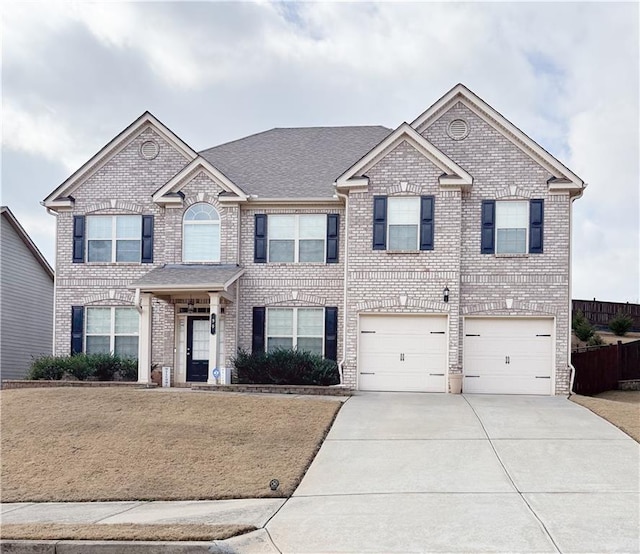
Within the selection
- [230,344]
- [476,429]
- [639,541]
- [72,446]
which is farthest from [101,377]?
[639,541]

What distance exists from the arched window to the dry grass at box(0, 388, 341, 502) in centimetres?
498

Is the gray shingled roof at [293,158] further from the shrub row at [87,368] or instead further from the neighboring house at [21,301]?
the neighboring house at [21,301]

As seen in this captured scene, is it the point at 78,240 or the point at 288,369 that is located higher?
the point at 78,240

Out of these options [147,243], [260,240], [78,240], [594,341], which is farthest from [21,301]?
[594,341]

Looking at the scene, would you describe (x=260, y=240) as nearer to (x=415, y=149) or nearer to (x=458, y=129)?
(x=415, y=149)

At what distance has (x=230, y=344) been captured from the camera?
2023 cm

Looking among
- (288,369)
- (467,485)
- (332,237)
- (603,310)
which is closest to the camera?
(467,485)

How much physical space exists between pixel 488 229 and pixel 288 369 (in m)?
6.80

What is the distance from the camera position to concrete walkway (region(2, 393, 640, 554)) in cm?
753

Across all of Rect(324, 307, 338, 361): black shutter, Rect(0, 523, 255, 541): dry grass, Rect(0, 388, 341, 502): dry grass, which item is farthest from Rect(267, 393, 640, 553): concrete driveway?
Rect(324, 307, 338, 361): black shutter

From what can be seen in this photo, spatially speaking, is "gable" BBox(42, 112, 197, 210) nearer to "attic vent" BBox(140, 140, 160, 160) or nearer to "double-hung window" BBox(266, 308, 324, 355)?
"attic vent" BBox(140, 140, 160, 160)

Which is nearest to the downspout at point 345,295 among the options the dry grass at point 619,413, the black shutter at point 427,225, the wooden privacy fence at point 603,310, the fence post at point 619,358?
the black shutter at point 427,225

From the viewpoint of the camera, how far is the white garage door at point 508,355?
19.0 meters

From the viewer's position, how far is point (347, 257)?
19281mm
